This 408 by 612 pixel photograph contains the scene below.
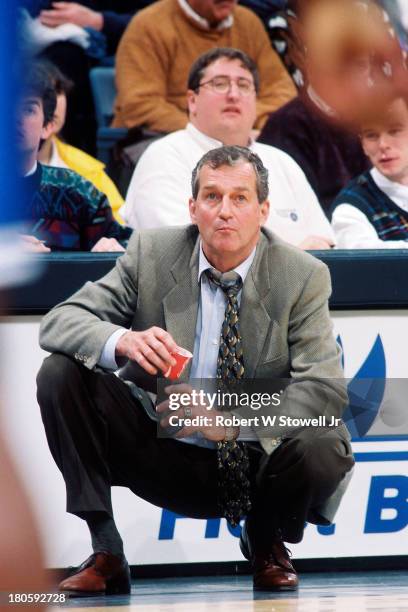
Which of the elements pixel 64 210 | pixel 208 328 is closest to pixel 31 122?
pixel 64 210

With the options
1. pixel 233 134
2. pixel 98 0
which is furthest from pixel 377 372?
pixel 98 0

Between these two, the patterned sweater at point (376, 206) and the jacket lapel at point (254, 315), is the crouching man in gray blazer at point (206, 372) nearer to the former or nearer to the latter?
the jacket lapel at point (254, 315)

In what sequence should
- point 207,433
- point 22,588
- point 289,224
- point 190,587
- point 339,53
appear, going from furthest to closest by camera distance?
point 339,53
point 289,224
point 190,587
point 207,433
point 22,588

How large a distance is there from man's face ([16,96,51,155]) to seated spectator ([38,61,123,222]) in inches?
4.2

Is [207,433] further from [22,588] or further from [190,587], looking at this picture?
[22,588]

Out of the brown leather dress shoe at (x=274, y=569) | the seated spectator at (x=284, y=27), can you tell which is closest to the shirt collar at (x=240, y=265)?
the brown leather dress shoe at (x=274, y=569)

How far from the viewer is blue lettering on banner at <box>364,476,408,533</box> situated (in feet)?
9.70

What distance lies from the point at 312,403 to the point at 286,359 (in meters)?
0.13

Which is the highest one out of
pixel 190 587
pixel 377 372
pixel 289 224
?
pixel 289 224

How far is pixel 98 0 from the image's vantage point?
14.6ft

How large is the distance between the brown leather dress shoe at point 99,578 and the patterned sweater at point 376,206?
1607 mm

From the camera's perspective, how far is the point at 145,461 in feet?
8.11

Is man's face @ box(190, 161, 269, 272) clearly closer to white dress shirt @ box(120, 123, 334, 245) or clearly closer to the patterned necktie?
the patterned necktie

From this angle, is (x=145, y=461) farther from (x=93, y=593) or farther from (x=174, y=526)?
(x=174, y=526)
